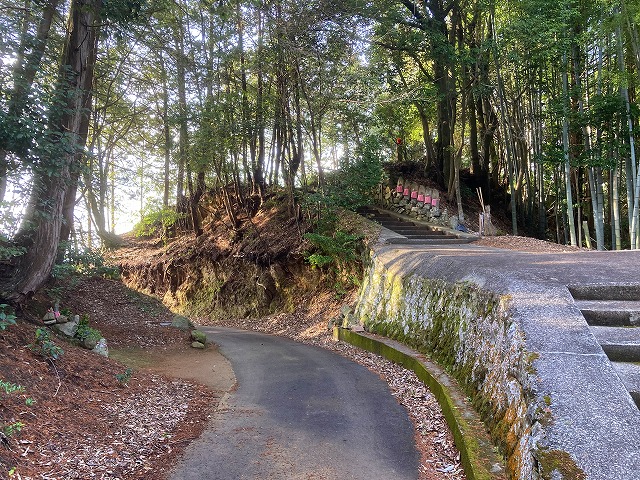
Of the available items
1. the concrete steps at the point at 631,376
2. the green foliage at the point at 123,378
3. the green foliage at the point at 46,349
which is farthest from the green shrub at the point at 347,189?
the concrete steps at the point at 631,376

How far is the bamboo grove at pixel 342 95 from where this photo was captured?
771 cm

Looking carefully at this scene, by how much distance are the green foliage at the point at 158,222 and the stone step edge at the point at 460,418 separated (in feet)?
39.7

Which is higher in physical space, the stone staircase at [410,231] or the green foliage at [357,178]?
the green foliage at [357,178]

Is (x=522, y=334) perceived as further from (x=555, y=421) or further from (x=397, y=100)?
(x=397, y=100)

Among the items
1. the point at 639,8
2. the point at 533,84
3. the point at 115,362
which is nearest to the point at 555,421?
the point at 115,362

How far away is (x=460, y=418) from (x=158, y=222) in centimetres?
2082

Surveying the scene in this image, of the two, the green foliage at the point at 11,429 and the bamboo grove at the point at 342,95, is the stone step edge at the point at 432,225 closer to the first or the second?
the bamboo grove at the point at 342,95

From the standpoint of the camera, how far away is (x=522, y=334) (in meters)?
3.47

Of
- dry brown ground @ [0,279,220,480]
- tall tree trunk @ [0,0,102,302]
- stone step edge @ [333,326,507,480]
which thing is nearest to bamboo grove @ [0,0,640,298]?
tall tree trunk @ [0,0,102,302]

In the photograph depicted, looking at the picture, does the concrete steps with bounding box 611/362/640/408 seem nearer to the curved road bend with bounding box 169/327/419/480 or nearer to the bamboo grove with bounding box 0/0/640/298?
the curved road bend with bounding box 169/327/419/480

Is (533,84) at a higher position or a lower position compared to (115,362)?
higher

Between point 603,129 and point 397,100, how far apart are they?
5.44m

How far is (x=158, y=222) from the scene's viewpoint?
22094 millimetres

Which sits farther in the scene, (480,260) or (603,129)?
(603,129)
